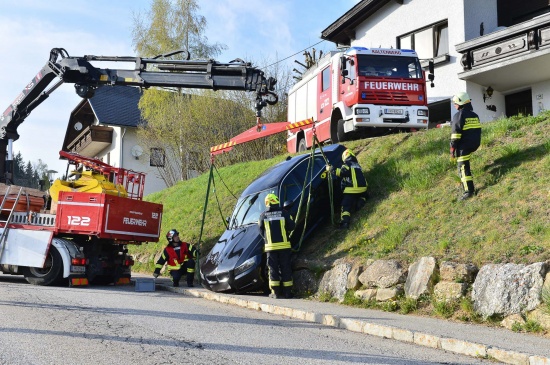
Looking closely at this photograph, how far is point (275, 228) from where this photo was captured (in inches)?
407

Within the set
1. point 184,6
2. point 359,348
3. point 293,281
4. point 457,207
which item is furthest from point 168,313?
point 184,6

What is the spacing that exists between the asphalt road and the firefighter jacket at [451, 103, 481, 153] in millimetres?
4149

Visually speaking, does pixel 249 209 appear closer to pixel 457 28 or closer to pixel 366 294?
pixel 366 294

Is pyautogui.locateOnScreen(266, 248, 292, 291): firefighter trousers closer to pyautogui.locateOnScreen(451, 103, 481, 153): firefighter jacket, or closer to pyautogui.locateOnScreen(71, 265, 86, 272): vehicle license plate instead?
pyautogui.locateOnScreen(451, 103, 481, 153): firefighter jacket

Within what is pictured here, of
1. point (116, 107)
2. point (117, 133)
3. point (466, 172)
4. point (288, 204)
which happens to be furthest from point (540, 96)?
point (116, 107)

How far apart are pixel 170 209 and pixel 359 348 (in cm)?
1695

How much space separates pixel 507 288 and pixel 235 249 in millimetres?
5397

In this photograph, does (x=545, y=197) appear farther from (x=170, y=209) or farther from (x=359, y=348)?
(x=170, y=209)

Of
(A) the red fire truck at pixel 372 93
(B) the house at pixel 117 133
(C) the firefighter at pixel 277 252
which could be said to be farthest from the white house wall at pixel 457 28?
(B) the house at pixel 117 133

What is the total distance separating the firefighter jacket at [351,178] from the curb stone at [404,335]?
3320 millimetres

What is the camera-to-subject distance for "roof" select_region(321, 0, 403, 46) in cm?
2388

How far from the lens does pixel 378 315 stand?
7965 mm

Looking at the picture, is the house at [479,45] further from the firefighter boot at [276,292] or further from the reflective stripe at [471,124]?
the firefighter boot at [276,292]

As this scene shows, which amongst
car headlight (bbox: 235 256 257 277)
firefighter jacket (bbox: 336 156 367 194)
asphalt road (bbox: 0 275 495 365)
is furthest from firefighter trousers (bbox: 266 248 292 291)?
firefighter jacket (bbox: 336 156 367 194)
